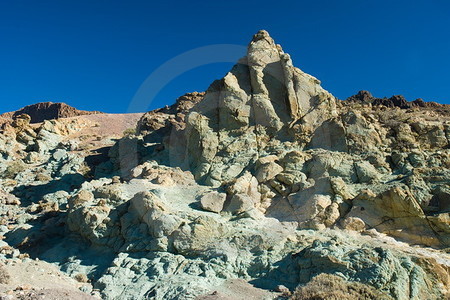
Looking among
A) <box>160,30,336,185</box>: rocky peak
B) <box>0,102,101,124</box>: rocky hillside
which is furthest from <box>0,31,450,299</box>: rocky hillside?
<box>0,102,101,124</box>: rocky hillside

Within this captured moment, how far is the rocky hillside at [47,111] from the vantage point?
84438mm

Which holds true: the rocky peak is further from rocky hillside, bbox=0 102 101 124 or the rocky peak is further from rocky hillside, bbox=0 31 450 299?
rocky hillside, bbox=0 102 101 124

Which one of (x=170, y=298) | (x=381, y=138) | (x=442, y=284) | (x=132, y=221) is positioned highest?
(x=381, y=138)

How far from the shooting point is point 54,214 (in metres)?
18.3

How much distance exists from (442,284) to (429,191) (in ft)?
18.6

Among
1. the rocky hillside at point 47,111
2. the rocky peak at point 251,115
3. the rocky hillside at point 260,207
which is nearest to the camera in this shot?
the rocky hillside at point 260,207

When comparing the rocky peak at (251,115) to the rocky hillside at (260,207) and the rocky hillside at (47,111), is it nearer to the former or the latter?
the rocky hillside at (260,207)

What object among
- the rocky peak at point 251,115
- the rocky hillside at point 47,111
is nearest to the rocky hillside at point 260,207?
the rocky peak at point 251,115

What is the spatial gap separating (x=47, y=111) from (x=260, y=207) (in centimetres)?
9067

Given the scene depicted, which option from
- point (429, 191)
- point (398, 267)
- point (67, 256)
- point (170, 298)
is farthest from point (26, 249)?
point (429, 191)

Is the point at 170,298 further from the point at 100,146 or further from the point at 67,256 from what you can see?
the point at 100,146

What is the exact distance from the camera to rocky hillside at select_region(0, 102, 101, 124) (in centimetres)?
8444

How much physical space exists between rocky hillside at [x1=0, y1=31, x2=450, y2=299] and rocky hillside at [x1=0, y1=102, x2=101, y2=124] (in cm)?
6395

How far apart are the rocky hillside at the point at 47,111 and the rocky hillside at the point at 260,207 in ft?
210
